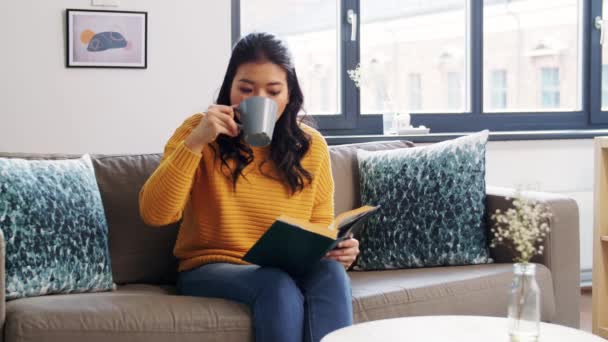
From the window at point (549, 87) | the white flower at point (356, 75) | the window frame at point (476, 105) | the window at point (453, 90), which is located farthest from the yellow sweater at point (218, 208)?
the window at point (549, 87)

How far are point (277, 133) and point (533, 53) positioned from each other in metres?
2.20

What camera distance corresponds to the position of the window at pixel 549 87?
13.5 ft

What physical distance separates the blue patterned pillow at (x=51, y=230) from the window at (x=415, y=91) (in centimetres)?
195

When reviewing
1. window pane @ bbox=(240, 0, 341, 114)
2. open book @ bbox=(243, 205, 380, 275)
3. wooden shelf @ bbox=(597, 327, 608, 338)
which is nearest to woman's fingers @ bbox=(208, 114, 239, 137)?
open book @ bbox=(243, 205, 380, 275)

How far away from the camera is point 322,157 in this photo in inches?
92.0

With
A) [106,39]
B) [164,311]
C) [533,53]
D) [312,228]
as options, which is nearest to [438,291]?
[312,228]

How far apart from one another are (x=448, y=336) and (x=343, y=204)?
3.94 ft

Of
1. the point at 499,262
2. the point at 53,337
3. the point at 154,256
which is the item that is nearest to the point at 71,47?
the point at 154,256

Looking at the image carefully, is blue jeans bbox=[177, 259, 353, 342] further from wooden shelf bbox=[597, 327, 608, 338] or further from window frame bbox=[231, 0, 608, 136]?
window frame bbox=[231, 0, 608, 136]

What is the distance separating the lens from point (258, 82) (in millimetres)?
2146

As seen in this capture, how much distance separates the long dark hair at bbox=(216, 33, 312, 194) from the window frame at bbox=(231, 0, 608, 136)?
1149mm

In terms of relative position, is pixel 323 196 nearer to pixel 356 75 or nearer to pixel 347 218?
pixel 347 218

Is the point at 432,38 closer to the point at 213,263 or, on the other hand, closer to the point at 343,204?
the point at 343,204

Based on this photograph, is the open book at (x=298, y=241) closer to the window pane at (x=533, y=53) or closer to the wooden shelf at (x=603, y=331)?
the wooden shelf at (x=603, y=331)
